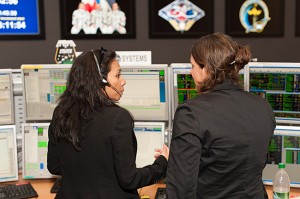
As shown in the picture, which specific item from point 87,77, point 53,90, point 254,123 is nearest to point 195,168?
point 254,123

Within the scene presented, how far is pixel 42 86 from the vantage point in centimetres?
234

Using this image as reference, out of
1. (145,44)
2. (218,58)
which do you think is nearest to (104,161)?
(218,58)

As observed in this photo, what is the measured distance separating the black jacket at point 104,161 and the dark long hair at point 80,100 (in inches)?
1.2

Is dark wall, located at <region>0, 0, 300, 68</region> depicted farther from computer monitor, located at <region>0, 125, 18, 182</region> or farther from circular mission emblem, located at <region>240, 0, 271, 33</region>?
computer monitor, located at <region>0, 125, 18, 182</region>

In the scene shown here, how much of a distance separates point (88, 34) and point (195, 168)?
3.02 metres

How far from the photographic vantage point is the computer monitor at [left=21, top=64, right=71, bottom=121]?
232 cm

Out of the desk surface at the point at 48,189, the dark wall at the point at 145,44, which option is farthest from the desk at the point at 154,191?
the dark wall at the point at 145,44

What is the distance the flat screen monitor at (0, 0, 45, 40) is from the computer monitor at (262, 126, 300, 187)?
2.80 m

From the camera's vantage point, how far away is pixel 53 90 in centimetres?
234

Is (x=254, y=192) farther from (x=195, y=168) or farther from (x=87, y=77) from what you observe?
(x=87, y=77)

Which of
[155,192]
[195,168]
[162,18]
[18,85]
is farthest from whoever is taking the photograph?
[162,18]

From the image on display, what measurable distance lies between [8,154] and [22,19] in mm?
2184

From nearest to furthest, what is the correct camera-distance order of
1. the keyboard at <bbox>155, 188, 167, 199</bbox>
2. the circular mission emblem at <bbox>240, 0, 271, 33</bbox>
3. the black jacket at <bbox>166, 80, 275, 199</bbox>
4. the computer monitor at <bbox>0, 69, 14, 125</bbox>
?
the black jacket at <bbox>166, 80, 275, 199</bbox> < the keyboard at <bbox>155, 188, 167, 199</bbox> < the computer monitor at <bbox>0, 69, 14, 125</bbox> < the circular mission emblem at <bbox>240, 0, 271, 33</bbox>

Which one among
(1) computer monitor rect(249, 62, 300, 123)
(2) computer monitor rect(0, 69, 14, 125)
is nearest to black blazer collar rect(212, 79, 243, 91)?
(1) computer monitor rect(249, 62, 300, 123)
